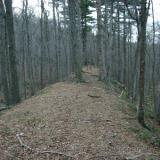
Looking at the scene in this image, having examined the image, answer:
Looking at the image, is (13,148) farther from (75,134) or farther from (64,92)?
(64,92)

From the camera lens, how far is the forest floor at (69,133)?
26.0 ft

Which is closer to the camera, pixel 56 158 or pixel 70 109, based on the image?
pixel 56 158

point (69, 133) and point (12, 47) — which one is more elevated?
point (12, 47)

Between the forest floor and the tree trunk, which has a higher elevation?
the tree trunk

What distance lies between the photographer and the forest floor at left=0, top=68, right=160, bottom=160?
794 cm

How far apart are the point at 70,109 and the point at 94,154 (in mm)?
4241

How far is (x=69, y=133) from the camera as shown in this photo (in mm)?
9383

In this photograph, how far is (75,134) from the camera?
933cm

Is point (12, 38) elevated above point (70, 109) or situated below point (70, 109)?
above

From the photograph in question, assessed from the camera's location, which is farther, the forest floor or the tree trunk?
the tree trunk

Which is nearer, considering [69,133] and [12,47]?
[69,133]

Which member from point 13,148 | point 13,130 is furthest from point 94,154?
point 13,130

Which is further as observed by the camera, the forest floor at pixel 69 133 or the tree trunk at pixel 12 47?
the tree trunk at pixel 12 47

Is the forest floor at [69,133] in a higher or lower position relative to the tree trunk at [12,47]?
lower
